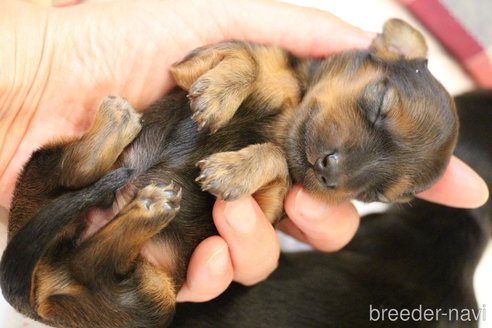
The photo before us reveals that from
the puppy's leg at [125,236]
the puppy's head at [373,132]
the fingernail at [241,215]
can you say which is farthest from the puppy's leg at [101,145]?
the puppy's head at [373,132]

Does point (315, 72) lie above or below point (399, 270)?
above

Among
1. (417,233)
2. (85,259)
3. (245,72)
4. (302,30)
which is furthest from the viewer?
(417,233)

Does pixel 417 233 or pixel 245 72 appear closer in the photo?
pixel 245 72

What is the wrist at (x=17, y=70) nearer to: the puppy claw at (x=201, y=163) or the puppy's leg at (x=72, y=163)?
the puppy's leg at (x=72, y=163)

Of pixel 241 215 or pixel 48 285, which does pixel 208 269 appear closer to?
pixel 241 215

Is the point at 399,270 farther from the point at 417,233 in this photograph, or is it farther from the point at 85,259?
Result: the point at 85,259

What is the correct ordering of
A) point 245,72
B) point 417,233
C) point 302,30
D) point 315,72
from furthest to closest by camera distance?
point 417,233
point 302,30
point 315,72
point 245,72

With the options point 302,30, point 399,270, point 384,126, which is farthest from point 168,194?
point 399,270
